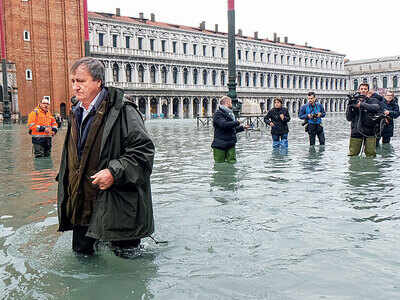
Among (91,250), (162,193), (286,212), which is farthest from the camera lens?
(162,193)

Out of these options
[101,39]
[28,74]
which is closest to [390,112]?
[28,74]

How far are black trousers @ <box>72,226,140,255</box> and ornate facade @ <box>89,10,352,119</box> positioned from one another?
38.3 metres

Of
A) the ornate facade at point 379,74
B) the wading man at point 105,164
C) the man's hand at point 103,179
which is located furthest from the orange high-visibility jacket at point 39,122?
the ornate facade at point 379,74

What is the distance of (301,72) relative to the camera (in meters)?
74.7

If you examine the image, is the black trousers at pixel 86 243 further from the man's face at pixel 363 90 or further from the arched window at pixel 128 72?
the arched window at pixel 128 72

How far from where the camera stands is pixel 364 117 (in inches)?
337

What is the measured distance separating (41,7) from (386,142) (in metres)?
38.0

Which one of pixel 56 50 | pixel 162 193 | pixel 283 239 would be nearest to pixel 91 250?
pixel 283 239

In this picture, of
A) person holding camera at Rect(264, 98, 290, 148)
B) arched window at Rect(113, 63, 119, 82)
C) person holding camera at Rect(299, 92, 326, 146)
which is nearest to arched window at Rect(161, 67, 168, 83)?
arched window at Rect(113, 63, 119, 82)

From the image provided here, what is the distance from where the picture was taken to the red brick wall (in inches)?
1580

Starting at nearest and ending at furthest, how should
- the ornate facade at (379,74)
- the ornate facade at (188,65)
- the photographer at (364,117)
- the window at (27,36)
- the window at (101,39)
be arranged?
the photographer at (364,117) → the window at (27,36) → the window at (101,39) → the ornate facade at (188,65) → the ornate facade at (379,74)

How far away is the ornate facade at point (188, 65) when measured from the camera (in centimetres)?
5150

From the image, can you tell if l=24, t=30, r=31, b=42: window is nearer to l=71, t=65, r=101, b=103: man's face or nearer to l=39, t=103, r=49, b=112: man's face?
l=39, t=103, r=49, b=112: man's face

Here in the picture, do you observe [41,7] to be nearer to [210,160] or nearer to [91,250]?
[210,160]
